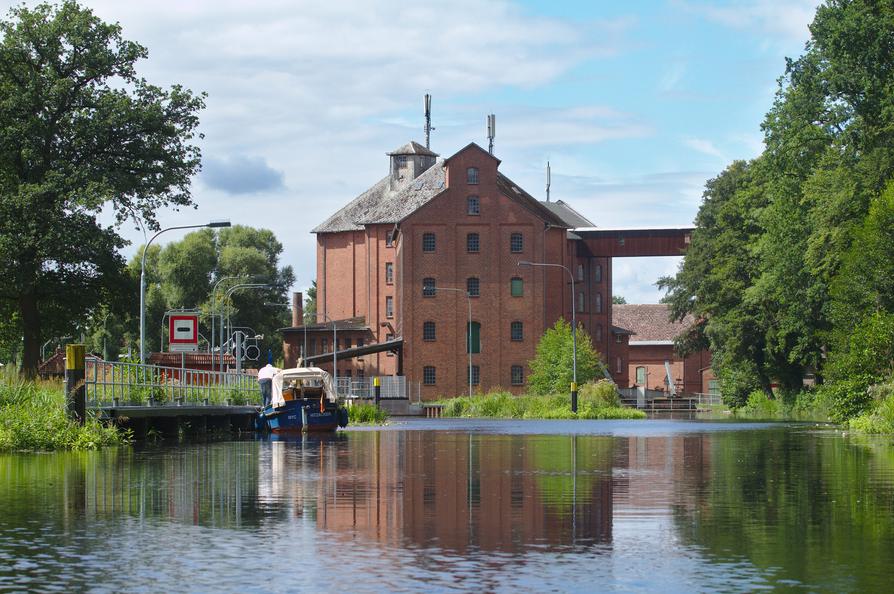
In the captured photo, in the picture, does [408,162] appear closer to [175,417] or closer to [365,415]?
[365,415]

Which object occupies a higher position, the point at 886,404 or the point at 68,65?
the point at 68,65

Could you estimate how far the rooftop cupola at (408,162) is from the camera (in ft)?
426

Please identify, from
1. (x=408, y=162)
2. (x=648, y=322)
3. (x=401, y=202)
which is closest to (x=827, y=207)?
(x=401, y=202)

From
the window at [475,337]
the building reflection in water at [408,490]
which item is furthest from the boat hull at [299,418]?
the window at [475,337]

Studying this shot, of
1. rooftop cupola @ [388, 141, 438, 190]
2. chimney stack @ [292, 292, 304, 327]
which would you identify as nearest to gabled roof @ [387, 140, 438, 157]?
rooftop cupola @ [388, 141, 438, 190]

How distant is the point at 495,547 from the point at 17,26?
51736 millimetres

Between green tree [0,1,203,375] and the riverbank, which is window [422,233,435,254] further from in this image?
green tree [0,1,203,375]

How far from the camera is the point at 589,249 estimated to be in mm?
119938

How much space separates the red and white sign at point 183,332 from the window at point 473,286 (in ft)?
228

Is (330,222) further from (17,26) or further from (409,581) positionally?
(409,581)

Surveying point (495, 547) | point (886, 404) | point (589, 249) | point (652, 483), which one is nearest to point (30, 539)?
point (495, 547)

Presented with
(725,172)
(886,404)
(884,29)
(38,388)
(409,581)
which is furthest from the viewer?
(725,172)

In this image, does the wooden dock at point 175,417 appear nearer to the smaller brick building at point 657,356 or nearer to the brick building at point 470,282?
the brick building at point 470,282

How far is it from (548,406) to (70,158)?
3553 centimetres
